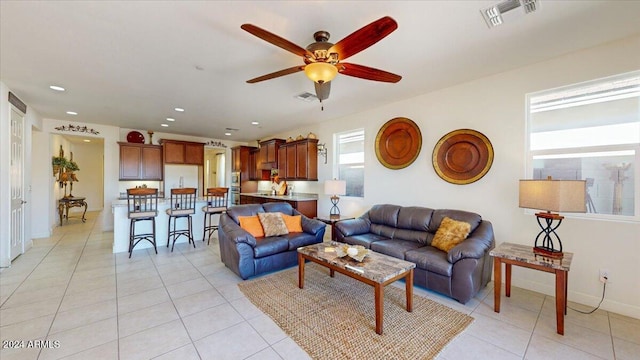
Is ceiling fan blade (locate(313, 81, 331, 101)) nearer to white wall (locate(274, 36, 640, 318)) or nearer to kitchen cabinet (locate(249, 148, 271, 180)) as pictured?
white wall (locate(274, 36, 640, 318))

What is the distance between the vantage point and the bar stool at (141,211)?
4250mm

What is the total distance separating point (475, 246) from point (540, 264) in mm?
544

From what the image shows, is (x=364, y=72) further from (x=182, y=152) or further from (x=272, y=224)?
(x=182, y=152)

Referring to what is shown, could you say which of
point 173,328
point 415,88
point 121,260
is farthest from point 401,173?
point 121,260

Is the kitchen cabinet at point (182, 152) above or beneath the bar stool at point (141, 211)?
above

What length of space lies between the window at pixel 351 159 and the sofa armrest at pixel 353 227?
1.10 metres

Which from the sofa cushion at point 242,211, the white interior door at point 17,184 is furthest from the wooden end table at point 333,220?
the white interior door at point 17,184

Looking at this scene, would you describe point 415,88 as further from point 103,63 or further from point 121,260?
point 121,260

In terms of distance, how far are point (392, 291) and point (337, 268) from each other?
0.91 m

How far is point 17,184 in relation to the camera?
4137mm

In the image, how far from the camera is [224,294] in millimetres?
2869

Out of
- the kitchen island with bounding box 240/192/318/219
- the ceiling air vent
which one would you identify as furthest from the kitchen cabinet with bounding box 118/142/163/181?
the ceiling air vent

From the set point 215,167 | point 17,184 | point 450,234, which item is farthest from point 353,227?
point 215,167

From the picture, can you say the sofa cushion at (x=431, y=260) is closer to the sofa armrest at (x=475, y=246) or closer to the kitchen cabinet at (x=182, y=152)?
the sofa armrest at (x=475, y=246)
